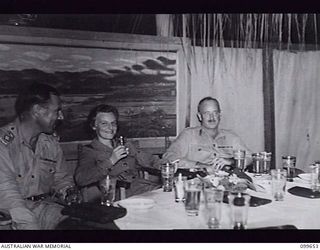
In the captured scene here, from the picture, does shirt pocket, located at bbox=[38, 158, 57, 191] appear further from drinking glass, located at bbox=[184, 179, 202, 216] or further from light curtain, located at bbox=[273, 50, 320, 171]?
light curtain, located at bbox=[273, 50, 320, 171]

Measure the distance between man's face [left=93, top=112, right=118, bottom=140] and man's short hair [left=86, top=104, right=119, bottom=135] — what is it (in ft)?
0.05

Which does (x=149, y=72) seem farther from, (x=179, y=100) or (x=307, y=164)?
(x=307, y=164)

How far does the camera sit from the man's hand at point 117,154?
1.89m

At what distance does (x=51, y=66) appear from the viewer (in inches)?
75.3

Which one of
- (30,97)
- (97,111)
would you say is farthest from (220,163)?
(30,97)

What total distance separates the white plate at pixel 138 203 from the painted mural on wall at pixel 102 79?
2.38 ft

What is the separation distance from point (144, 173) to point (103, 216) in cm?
78

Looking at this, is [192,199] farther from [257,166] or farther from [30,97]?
[30,97]

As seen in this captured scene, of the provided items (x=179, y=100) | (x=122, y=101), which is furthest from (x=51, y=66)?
(x=179, y=100)

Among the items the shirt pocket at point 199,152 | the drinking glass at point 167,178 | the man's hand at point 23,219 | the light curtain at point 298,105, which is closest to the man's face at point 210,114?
the shirt pocket at point 199,152

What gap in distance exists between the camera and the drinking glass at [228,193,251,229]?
1211mm

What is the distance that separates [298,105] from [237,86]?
33 centimetres

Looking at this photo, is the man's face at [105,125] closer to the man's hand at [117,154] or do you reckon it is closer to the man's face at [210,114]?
the man's hand at [117,154]

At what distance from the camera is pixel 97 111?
2.01 m
